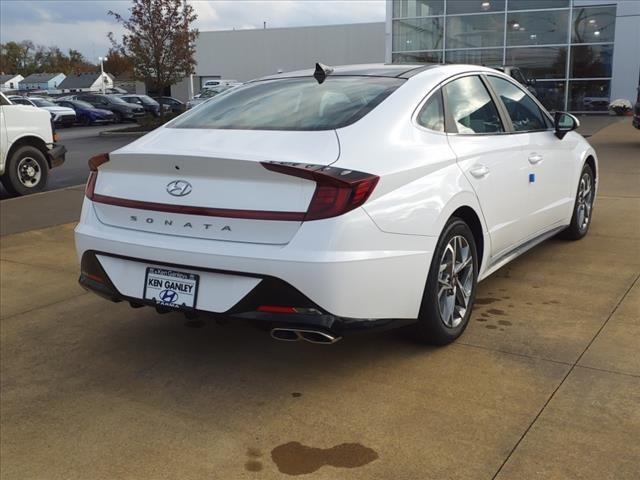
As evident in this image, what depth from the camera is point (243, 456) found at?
285 cm

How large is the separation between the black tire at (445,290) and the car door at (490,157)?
11.0 inches

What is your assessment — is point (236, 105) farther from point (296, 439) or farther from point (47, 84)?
point (47, 84)

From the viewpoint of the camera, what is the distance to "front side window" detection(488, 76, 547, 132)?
15.6 feet

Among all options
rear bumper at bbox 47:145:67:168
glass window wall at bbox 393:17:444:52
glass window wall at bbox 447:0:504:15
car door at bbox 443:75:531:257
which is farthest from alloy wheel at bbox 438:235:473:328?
glass window wall at bbox 393:17:444:52

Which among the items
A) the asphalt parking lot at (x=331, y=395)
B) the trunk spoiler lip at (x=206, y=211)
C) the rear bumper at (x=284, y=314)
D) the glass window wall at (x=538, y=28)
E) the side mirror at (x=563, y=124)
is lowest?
the asphalt parking lot at (x=331, y=395)

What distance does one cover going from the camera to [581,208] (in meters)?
6.04

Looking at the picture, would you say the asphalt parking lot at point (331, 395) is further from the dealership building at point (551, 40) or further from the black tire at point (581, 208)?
the dealership building at point (551, 40)

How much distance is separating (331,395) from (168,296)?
95 centimetres

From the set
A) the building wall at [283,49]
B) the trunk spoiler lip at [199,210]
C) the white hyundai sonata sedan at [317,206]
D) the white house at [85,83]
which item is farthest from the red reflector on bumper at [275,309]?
the white house at [85,83]

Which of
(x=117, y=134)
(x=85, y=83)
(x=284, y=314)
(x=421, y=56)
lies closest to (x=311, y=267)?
(x=284, y=314)

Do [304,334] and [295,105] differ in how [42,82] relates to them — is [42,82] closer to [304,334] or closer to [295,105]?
[295,105]

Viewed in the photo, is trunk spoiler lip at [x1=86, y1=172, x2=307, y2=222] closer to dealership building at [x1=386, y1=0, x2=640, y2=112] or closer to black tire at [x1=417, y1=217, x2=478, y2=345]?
black tire at [x1=417, y1=217, x2=478, y2=345]

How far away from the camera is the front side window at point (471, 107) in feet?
13.4

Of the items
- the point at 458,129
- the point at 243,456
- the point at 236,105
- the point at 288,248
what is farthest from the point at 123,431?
the point at 458,129
